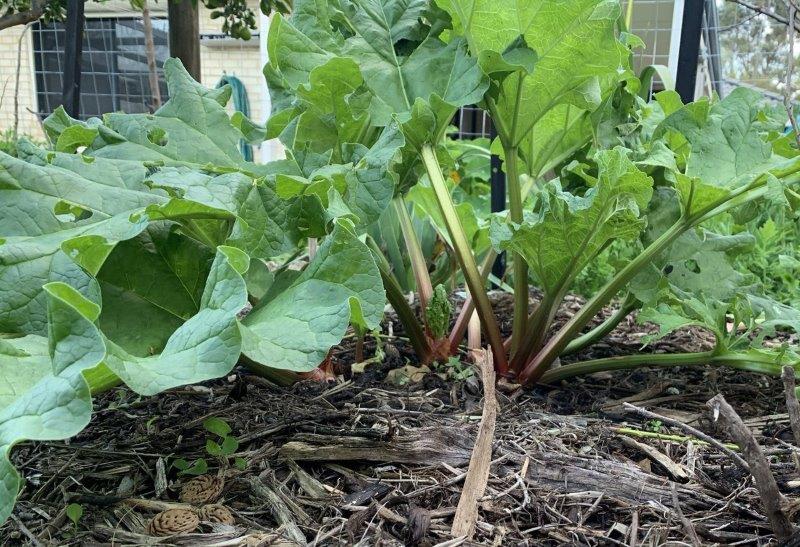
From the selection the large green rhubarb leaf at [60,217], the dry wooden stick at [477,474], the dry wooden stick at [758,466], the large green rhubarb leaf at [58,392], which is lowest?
the dry wooden stick at [477,474]

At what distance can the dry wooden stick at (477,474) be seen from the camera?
3.03 feet

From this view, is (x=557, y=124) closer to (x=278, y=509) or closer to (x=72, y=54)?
(x=278, y=509)

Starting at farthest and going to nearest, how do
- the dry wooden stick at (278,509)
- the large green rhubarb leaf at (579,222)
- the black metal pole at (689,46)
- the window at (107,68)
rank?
the window at (107,68) < the black metal pole at (689,46) < the large green rhubarb leaf at (579,222) < the dry wooden stick at (278,509)

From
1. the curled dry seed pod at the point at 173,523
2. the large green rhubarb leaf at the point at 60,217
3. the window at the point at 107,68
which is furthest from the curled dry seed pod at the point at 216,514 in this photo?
the window at the point at 107,68

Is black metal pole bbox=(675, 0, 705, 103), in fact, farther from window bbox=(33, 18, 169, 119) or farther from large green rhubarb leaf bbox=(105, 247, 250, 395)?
window bbox=(33, 18, 169, 119)

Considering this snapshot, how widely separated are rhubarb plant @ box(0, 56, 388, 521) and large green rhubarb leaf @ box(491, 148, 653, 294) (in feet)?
0.92

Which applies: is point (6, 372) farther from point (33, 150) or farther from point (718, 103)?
point (718, 103)

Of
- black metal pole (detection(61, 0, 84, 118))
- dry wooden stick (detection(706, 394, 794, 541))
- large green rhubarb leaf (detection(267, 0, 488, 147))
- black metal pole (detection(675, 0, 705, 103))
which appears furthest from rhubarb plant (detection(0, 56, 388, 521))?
black metal pole (detection(675, 0, 705, 103))

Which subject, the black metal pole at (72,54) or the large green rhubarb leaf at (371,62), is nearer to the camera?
the large green rhubarb leaf at (371,62)

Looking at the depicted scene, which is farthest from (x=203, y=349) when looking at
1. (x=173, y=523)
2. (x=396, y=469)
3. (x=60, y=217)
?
(x=60, y=217)

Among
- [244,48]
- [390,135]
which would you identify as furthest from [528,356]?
[244,48]

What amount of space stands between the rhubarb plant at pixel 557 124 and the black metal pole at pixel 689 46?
1.19 ft

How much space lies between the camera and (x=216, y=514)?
0.96 m

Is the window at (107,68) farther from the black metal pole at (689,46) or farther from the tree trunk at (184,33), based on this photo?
the black metal pole at (689,46)
